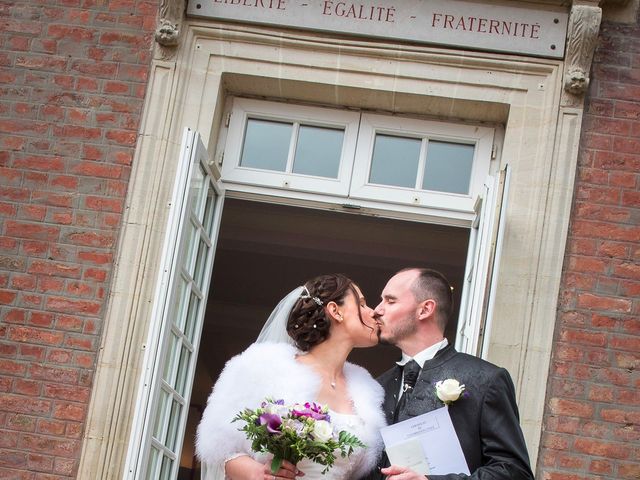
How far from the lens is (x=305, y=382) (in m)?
5.46

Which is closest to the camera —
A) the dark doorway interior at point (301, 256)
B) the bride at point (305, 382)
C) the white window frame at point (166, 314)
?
the bride at point (305, 382)

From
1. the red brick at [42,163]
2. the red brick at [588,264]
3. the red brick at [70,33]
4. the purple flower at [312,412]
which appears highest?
the red brick at [70,33]

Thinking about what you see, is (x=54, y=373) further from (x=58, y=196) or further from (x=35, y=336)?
(x=58, y=196)

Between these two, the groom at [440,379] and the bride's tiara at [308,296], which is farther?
the bride's tiara at [308,296]

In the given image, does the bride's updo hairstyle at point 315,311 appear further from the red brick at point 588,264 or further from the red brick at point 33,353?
the red brick at point 33,353

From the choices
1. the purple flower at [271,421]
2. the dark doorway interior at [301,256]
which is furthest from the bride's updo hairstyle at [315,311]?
the dark doorway interior at [301,256]

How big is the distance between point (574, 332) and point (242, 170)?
2090 millimetres

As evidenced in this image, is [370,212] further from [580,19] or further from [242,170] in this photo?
[580,19]

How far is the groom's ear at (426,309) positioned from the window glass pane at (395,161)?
6.83ft

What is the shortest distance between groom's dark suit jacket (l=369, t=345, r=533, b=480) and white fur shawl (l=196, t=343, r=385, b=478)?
150 millimetres

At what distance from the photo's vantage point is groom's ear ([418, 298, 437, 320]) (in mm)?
5457

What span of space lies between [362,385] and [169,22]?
2.77 meters

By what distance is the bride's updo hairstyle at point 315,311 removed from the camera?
570 centimetres

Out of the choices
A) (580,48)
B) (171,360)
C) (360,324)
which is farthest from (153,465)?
(580,48)
